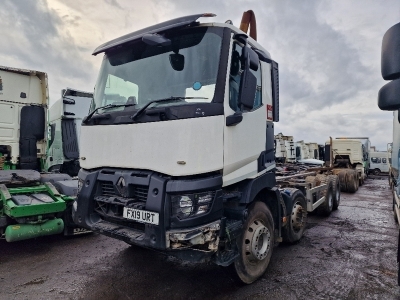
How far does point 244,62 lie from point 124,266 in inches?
131

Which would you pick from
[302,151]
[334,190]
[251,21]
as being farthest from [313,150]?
[251,21]

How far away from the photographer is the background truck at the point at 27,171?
4.60m

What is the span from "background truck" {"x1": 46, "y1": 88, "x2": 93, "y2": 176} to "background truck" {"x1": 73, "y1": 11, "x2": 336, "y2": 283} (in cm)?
638

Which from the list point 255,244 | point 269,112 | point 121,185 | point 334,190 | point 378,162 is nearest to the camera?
point 121,185

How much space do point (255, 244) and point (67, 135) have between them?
818 cm

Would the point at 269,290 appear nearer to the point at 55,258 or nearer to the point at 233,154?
the point at 233,154

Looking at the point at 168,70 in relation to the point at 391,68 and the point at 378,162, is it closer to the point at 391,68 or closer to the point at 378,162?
the point at 391,68

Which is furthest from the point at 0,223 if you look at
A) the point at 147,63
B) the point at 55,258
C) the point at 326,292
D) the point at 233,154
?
the point at 326,292

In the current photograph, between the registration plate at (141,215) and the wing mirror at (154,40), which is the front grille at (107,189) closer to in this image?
the registration plate at (141,215)

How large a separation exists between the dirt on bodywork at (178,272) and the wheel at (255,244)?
0.16 m

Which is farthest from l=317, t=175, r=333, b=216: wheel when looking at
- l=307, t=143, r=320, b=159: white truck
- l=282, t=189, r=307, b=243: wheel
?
l=307, t=143, r=320, b=159: white truck

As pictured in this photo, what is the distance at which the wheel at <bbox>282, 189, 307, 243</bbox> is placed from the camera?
5.14 m

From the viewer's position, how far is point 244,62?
3277 millimetres

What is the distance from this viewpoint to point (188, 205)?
114 inches
